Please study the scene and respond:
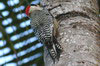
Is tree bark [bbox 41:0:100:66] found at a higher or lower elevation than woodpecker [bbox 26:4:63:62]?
higher

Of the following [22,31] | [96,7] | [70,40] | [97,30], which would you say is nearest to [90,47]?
[70,40]

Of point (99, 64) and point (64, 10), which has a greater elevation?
point (64, 10)

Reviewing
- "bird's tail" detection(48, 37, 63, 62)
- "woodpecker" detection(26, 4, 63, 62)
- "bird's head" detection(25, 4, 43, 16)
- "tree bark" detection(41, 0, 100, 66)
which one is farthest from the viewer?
"bird's head" detection(25, 4, 43, 16)

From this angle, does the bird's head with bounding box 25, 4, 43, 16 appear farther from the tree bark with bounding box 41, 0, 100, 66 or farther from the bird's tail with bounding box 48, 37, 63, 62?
the bird's tail with bounding box 48, 37, 63, 62

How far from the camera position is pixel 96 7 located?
251 cm

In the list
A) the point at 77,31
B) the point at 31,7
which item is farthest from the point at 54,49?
the point at 31,7

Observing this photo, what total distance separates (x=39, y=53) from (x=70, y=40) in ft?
0.96

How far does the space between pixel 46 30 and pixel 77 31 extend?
592 mm

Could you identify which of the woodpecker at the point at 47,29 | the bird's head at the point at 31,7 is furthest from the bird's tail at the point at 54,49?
the bird's head at the point at 31,7

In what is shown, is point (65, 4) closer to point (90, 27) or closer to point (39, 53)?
point (90, 27)

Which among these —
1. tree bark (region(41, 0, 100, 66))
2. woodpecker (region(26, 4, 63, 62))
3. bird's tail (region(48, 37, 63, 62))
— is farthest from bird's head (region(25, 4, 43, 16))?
bird's tail (region(48, 37, 63, 62))

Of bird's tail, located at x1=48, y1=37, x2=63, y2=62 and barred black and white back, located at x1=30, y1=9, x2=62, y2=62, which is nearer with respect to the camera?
bird's tail, located at x1=48, y1=37, x2=63, y2=62

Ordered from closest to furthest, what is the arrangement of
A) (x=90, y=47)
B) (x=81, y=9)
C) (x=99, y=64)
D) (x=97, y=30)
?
1. (x=99, y=64)
2. (x=90, y=47)
3. (x=97, y=30)
4. (x=81, y=9)

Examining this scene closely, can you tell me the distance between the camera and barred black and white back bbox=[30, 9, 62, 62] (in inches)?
89.8
